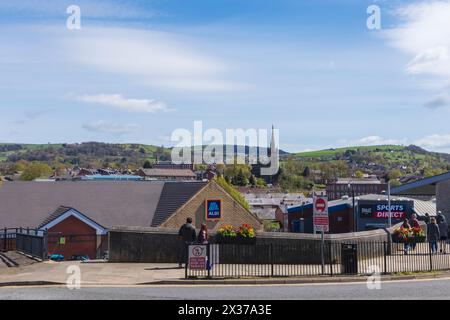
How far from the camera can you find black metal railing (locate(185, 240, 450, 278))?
20766mm

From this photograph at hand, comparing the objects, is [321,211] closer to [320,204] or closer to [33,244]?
[320,204]

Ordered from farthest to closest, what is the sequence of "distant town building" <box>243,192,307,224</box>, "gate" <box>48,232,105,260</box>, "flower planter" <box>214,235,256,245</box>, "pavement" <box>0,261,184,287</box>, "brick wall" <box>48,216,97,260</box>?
"distant town building" <box>243,192,307,224</box> < "brick wall" <box>48,216,97,260</box> < "gate" <box>48,232,105,260</box> < "flower planter" <box>214,235,256,245</box> < "pavement" <box>0,261,184,287</box>

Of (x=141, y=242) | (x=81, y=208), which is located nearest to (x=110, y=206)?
(x=81, y=208)

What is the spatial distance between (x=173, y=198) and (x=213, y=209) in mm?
3662

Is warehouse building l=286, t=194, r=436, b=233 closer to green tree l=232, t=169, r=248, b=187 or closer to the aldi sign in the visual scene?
the aldi sign

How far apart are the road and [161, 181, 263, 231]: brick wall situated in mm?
27498

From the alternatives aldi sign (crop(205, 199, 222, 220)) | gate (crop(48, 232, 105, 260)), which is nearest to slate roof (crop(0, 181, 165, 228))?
gate (crop(48, 232, 105, 260))

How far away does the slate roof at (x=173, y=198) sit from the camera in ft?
155

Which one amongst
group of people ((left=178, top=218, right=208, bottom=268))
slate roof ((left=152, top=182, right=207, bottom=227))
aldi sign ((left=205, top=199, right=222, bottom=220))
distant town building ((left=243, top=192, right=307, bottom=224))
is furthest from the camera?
distant town building ((left=243, top=192, right=307, bottom=224))

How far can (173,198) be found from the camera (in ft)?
164

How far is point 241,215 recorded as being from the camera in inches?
1946
